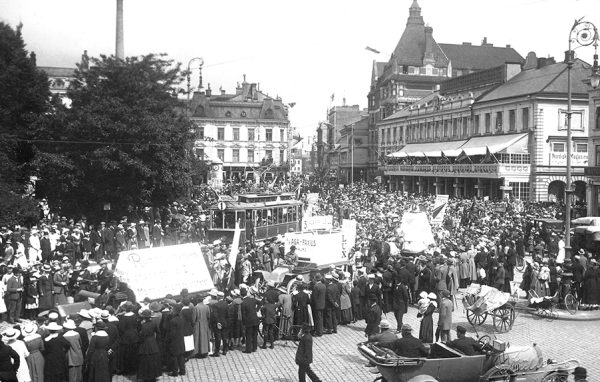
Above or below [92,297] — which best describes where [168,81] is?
above

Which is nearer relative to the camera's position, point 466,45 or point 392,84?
point 392,84

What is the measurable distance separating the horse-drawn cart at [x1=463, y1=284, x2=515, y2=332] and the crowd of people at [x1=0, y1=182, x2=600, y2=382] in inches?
33.3

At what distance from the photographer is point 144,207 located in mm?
Result: 36688

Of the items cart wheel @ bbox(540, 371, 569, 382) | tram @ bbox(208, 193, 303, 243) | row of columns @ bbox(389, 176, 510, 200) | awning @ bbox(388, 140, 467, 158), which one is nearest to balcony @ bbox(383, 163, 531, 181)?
row of columns @ bbox(389, 176, 510, 200)

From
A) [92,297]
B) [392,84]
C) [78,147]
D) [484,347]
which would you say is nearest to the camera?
[484,347]

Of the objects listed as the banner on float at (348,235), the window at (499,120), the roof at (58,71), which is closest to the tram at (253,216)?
the banner on float at (348,235)

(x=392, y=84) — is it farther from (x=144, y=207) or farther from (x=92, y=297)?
(x=92, y=297)

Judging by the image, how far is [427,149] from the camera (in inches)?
2793

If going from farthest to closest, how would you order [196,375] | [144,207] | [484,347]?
[144,207]
[196,375]
[484,347]

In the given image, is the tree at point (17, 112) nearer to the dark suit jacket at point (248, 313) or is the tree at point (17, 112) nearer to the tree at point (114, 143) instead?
the tree at point (114, 143)

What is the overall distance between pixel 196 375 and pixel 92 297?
4.70 meters

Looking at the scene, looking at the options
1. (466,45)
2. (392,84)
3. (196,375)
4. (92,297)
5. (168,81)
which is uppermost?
(466,45)

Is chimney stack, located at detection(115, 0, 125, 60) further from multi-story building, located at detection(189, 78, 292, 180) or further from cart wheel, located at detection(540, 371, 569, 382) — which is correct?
multi-story building, located at detection(189, 78, 292, 180)

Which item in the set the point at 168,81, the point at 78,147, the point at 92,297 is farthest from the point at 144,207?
the point at 92,297
